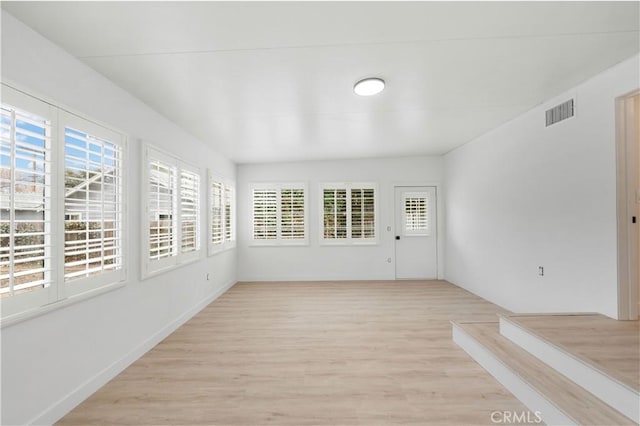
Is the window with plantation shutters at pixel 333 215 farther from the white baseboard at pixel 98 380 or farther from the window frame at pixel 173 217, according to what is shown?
the white baseboard at pixel 98 380

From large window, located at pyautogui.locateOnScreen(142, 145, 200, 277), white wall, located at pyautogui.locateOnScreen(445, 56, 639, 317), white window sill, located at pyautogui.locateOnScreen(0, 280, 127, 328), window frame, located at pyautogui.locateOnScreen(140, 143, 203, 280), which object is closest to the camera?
white window sill, located at pyautogui.locateOnScreen(0, 280, 127, 328)

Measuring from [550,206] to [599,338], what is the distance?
4.86ft

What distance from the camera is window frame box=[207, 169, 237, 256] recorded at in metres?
4.65

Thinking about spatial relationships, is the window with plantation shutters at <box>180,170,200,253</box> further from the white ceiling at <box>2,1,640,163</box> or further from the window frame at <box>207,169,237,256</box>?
the white ceiling at <box>2,1,640,163</box>

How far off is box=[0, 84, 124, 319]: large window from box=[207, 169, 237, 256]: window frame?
2.07 metres

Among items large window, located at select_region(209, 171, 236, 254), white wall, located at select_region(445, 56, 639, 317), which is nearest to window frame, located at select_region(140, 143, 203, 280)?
large window, located at select_region(209, 171, 236, 254)

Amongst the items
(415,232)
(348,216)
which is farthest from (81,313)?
(415,232)

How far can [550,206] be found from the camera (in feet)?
10.8

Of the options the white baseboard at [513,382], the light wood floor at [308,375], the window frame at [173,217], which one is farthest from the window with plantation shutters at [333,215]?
the white baseboard at [513,382]

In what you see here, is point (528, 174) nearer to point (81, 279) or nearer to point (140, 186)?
point (140, 186)

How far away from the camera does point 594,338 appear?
2320mm

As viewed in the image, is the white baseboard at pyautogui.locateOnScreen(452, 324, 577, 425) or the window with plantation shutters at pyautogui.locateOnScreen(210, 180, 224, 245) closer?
the white baseboard at pyautogui.locateOnScreen(452, 324, 577, 425)

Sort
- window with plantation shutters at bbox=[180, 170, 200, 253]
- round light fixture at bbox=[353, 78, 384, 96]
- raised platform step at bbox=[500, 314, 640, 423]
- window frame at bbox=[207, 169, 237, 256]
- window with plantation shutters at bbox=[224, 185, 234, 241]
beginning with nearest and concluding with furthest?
raised platform step at bbox=[500, 314, 640, 423] → round light fixture at bbox=[353, 78, 384, 96] → window with plantation shutters at bbox=[180, 170, 200, 253] → window frame at bbox=[207, 169, 237, 256] → window with plantation shutters at bbox=[224, 185, 234, 241]

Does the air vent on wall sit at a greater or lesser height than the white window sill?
greater
